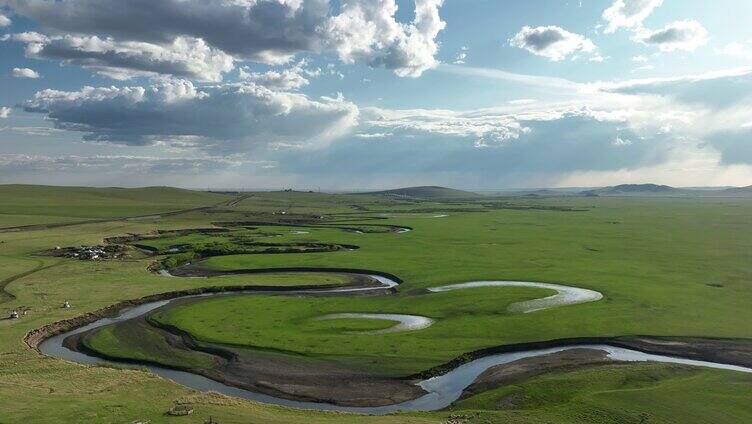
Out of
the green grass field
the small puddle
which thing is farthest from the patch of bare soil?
the small puddle

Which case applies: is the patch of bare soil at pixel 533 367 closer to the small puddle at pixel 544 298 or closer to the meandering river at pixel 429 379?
the meandering river at pixel 429 379

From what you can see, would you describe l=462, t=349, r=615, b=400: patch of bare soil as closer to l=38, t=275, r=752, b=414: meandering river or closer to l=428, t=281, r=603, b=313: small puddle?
l=38, t=275, r=752, b=414: meandering river

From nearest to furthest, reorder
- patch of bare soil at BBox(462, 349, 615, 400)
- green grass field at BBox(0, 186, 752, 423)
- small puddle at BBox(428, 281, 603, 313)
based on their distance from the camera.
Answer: green grass field at BBox(0, 186, 752, 423) < patch of bare soil at BBox(462, 349, 615, 400) < small puddle at BBox(428, 281, 603, 313)

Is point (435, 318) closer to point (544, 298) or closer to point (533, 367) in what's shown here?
point (533, 367)

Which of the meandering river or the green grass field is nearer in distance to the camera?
the green grass field

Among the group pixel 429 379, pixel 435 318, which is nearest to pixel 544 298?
pixel 435 318

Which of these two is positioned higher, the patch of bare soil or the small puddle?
the small puddle

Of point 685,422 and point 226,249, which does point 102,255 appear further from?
point 685,422

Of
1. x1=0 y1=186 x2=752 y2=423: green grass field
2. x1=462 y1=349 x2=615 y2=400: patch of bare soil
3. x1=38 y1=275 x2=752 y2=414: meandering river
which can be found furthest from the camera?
x1=462 y1=349 x2=615 y2=400: patch of bare soil

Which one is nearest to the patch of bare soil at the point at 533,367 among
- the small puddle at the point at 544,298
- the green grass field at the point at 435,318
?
the green grass field at the point at 435,318
